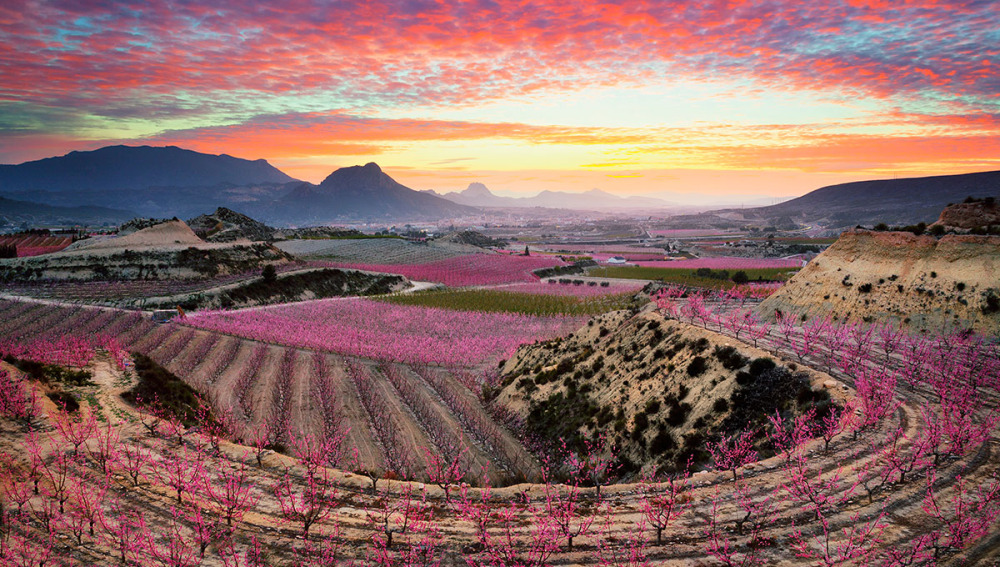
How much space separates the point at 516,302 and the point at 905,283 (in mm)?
39855

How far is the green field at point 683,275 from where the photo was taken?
67500mm

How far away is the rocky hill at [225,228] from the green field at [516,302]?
6697cm

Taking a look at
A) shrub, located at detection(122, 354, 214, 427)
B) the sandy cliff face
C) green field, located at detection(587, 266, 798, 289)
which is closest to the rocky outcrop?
the sandy cliff face

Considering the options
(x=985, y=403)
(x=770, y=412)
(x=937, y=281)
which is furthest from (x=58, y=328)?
(x=937, y=281)

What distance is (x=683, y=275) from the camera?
81.1 meters

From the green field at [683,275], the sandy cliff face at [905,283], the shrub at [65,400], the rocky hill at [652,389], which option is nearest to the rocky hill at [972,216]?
the sandy cliff face at [905,283]

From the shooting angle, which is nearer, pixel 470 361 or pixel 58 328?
pixel 470 361

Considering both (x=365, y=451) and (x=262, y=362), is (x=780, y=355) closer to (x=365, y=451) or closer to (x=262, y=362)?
(x=365, y=451)

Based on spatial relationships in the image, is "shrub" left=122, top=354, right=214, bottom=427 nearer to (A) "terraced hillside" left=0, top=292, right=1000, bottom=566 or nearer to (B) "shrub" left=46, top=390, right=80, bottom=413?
(B) "shrub" left=46, top=390, right=80, bottom=413

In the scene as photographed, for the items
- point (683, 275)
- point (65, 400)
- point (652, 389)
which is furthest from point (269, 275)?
point (683, 275)

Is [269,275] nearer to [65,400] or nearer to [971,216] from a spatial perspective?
[65,400]

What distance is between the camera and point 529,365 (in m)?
30.6

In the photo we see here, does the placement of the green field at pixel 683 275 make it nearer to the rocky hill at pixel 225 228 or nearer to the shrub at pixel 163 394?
the shrub at pixel 163 394

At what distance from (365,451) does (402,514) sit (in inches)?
390
